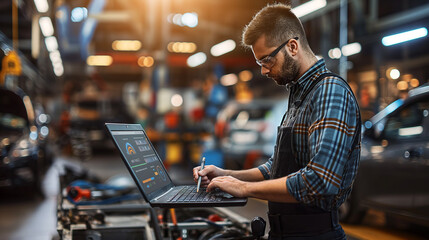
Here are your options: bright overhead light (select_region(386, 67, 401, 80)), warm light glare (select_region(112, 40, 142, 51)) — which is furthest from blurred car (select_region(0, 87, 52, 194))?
warm light glare (select_region(112, 40, 142, 51))

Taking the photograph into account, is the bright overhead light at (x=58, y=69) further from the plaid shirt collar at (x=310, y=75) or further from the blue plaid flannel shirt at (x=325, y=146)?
the blue plaid flannel shirt at (x=325, y=146)

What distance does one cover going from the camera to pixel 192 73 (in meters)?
46.8

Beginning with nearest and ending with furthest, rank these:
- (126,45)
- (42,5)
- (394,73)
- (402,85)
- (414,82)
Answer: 1. (414,82)
2. (402,85)
3. (394,73)
4. (42,5)
5. (126,45)

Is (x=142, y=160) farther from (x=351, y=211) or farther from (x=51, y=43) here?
(x=51, y=43)

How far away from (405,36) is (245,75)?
2983 centimetres

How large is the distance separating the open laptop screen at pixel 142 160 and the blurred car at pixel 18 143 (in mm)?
7054

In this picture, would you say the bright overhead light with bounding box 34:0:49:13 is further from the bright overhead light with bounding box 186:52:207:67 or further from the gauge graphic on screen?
the bright overhead light with bounding box 186:52:207:67

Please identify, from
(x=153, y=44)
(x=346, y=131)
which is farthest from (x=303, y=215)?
(x=153, y=44)

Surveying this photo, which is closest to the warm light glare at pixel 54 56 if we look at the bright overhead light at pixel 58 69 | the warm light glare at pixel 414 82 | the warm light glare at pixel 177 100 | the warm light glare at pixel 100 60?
the bright overhead light at pixel 58 69

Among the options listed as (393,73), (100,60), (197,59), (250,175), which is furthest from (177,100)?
(250,175)

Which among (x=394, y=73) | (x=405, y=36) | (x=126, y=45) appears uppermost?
(x=126, y=45)

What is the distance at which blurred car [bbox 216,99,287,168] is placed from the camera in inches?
496

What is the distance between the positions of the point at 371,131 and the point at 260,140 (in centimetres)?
606

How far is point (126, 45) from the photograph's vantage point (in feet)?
126
